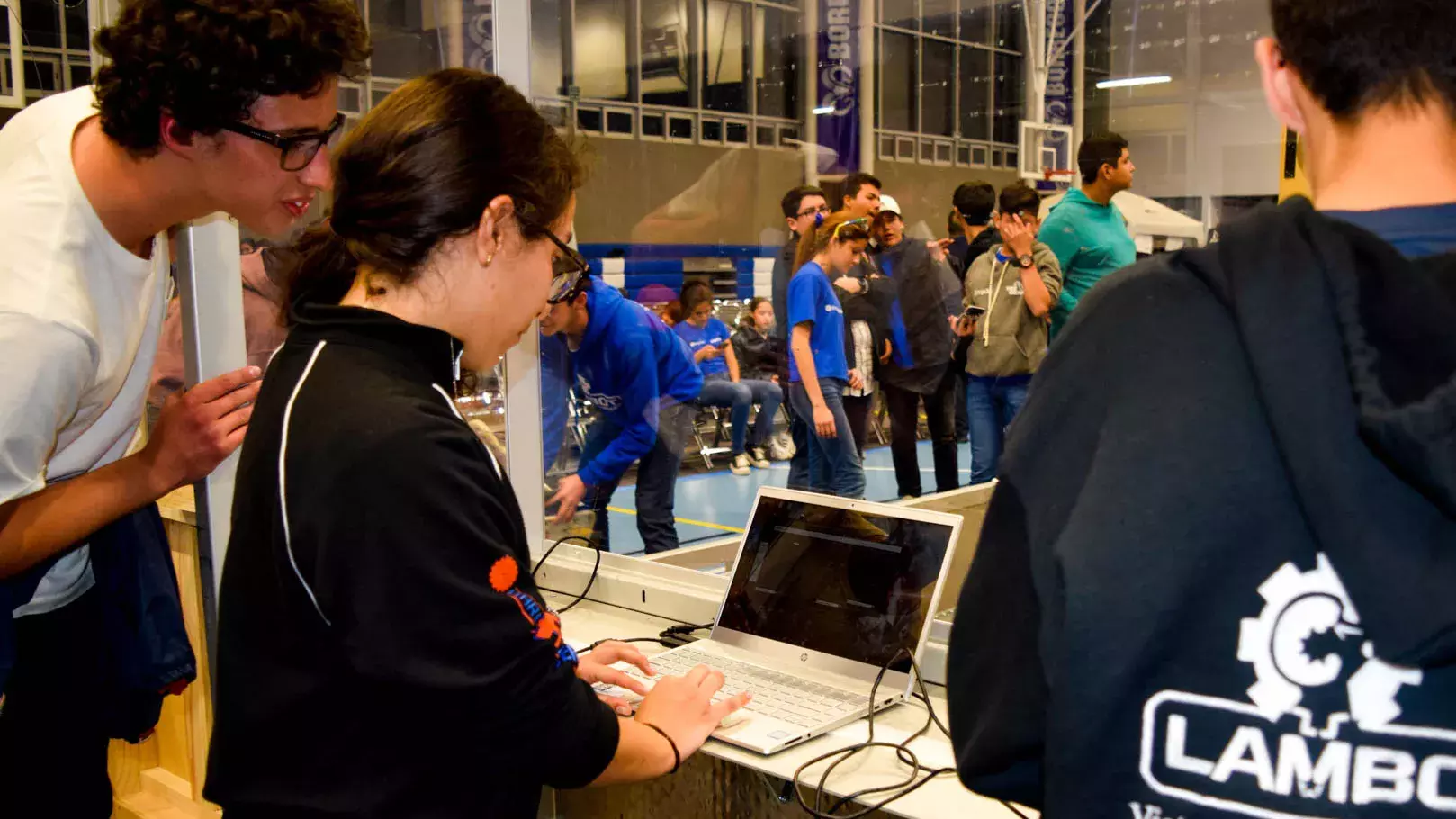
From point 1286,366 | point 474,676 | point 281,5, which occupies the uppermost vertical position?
point 281,5

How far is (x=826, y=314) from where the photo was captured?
428 cm

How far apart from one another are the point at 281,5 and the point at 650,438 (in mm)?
2109

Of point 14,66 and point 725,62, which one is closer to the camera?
point 14,66

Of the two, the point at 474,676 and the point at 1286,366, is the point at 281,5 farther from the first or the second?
the point at 1286,366

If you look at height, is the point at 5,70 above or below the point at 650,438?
above

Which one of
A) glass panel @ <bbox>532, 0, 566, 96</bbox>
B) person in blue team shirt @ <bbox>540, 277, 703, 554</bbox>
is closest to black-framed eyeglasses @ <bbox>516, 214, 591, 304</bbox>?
glass panel @ <bbox>532, 0, 566, 96</bbox>

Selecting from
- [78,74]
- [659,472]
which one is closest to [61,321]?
[78,74]

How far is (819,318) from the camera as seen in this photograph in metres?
4.28

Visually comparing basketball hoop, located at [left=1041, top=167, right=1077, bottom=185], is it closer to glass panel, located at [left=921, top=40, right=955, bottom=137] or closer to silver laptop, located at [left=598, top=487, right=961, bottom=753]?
glass panel, located at [left=921, top=40, right=955, bottom=137]

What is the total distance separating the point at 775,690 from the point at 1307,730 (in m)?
0.97

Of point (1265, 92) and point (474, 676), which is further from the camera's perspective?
point (474, 676)

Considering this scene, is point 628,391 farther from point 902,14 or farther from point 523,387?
point 902,14

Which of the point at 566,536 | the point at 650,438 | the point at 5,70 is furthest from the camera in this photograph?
the point at 650,438

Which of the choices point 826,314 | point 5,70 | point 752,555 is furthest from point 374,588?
point 826,314
